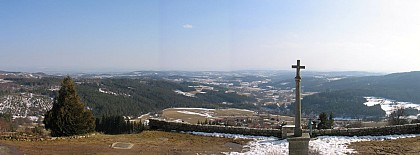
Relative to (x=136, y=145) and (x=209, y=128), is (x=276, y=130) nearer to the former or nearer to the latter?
(x=209, y=128)

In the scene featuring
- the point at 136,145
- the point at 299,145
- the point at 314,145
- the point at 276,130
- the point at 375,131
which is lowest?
the point at 136,145

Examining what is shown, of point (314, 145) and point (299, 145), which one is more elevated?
point (299, 145)

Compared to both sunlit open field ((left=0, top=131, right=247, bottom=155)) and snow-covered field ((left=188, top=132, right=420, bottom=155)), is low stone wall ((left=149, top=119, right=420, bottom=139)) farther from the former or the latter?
sunlit open field ((left=0, top=131, right=247, bottom=155))

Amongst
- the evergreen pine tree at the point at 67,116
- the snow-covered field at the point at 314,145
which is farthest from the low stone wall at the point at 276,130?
the evergreen pine tree at the point at 67,116

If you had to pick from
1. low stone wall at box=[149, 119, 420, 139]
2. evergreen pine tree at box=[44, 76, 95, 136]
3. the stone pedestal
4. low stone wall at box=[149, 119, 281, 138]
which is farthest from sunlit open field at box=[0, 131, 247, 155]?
the stone pedestal

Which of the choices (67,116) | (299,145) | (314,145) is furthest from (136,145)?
(299,145)

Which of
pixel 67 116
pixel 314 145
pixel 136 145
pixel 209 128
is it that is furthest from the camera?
pixel 67 116

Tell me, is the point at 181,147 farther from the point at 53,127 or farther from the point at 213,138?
the point at 53,127
